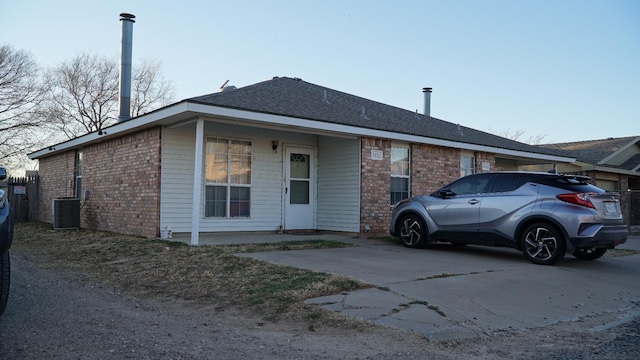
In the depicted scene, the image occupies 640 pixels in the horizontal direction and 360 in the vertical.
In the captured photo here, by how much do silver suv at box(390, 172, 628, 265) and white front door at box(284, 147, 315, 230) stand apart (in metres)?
4.12

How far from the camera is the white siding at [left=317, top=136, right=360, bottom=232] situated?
1275cm

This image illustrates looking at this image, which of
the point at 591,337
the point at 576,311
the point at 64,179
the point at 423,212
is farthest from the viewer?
the point at 64,179

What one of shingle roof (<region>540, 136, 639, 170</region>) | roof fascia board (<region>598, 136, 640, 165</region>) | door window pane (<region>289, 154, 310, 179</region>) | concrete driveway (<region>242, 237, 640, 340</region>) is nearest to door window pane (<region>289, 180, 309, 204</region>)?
door window pane (<region>289, 154, 310, 179</region>)

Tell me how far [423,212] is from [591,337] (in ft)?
17.2

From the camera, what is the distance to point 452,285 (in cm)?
671

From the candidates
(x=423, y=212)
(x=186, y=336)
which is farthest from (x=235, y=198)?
(x=186, y=336)

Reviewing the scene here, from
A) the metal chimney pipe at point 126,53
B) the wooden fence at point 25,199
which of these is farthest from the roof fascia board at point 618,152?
the wooden fence at point 25,199

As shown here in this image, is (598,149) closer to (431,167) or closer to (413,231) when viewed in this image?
(431,167)

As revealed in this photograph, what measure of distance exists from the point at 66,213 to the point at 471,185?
11.5 m

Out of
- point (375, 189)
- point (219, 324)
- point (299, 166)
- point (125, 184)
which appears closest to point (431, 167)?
point (375, 189)

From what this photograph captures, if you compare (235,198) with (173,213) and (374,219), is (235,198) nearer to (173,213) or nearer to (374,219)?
(173,213)

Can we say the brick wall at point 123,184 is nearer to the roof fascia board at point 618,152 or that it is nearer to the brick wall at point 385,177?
the brick wall at point 385,177

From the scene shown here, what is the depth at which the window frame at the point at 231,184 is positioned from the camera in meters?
12.1

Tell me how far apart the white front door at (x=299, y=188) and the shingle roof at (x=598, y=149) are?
13.8 meters
